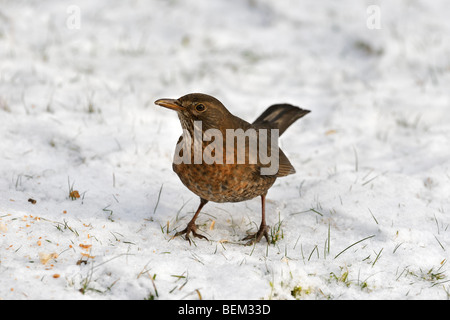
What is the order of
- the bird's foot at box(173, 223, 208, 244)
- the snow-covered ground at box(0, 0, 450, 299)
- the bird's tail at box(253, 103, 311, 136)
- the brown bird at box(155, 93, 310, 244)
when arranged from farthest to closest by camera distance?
1. the bird's tail at box(253, 103, 311, 136)
2. the bird's foot at box(173, 223, 208, 244)
3. the brown bird at box(155, 93, 310, 244)
4. the snow-covered ground at box(0, 0, 450, 299)

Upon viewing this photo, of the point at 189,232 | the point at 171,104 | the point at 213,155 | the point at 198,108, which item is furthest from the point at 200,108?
the point at 189,232

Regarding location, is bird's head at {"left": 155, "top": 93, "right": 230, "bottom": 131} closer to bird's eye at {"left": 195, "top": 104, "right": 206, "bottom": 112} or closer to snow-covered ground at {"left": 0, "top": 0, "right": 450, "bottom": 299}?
bird's eye at {"left": 195, "top": 104, "right": 206, "bottom": 112}

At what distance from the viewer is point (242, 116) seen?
645 cm

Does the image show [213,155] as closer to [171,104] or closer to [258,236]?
[171,104]

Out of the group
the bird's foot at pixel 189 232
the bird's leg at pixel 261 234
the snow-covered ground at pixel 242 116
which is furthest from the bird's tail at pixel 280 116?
the bird's foot at pixel 189 232

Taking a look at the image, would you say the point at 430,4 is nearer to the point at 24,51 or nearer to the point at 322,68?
the point at 322,68

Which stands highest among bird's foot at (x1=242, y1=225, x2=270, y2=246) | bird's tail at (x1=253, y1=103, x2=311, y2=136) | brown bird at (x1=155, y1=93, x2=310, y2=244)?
bird's tail at (x1=253, y1=103, x2=311, y2=136)

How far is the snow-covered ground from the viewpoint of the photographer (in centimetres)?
323

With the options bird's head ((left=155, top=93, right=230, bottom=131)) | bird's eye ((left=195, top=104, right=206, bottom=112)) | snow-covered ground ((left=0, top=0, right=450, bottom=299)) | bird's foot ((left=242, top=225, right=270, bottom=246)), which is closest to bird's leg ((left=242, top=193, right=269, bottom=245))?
bird's foot ((left=242, top=225, right=270, bottom=246))

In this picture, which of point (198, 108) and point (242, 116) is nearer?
point (198, 108)

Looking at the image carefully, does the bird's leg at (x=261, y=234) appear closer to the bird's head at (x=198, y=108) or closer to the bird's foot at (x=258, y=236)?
the bird's foot at (x=258, y=236)

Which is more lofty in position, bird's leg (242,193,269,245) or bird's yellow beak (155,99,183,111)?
bird's yellow beak (155,99,183,111)

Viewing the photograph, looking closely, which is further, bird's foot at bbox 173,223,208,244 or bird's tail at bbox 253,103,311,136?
bird's tail at bbox 253,103,311,136
